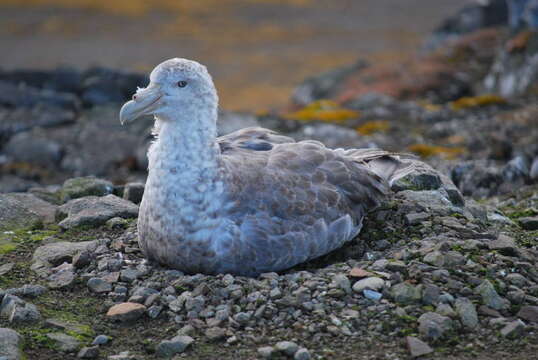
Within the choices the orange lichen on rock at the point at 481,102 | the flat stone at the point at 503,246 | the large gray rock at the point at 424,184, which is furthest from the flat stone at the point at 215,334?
the orange lichen on rock at the point at 481,102

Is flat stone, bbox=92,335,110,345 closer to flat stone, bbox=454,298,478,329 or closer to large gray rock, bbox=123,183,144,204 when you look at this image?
flat stone, bbox=454,298,478,329

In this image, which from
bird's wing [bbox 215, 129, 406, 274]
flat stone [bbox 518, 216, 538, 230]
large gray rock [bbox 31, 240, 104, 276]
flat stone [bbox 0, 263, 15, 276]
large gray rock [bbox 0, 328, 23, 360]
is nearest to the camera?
large gray rock [bbox 0, 328, 23, 360]

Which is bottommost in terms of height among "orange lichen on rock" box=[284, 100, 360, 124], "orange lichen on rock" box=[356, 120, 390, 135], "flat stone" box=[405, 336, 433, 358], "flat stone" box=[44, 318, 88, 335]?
"flat stone" box=[44, 318, 88, 335]

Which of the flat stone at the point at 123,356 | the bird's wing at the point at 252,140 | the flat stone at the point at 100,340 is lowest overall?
the flat stone at the point at 123,356

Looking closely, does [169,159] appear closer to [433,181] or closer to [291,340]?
[291,340]

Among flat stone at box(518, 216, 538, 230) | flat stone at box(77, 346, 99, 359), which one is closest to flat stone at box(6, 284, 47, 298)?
flat stone at box(77, 346, 99, 359)

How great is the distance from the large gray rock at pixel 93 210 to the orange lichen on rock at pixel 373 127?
914cm

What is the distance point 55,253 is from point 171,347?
211cm

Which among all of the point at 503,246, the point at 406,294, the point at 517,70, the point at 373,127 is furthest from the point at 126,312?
the point at 517,70

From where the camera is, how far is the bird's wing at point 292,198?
21.5ft

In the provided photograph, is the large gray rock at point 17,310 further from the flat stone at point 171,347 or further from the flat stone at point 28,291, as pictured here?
the flat stone at point 171,347

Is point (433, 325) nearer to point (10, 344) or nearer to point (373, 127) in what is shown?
point (10, 344)

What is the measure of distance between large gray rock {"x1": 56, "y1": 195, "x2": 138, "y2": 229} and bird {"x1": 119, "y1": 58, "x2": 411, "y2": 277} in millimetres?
1242

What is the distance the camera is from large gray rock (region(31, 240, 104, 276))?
22.8 feet
